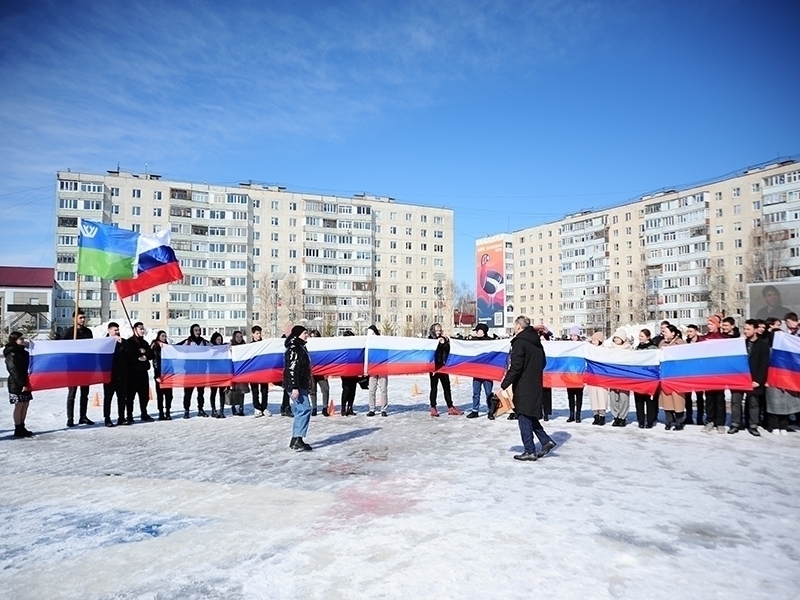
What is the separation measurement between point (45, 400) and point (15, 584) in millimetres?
15979

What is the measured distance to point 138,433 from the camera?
12.2 meters

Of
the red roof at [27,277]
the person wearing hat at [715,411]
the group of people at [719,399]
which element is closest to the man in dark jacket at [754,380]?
the group of people at [719,399]

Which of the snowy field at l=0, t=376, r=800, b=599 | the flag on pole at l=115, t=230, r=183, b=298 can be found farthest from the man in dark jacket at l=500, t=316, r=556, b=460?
the flag on pole at l=115, t=230, r=183, b=298

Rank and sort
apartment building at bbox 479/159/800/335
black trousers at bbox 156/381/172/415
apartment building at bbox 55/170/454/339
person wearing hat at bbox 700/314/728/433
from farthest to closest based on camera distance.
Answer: apartment building at bbox 55/170/454/339
apartment building at bbox 479/159/800/335
black trousers at bbox 156/381/172/415
person wearing hat at bbox 700/314/728/433

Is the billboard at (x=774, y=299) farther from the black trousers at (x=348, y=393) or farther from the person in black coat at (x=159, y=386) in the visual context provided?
the person in black coat at (x=159, y=386)

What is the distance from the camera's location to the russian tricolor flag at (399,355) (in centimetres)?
1458

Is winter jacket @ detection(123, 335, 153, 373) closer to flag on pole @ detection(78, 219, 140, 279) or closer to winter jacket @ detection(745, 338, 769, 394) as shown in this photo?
flag on pole @ detection(78, 219, 140, 279)

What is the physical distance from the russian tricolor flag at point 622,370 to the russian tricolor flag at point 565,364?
18 cm

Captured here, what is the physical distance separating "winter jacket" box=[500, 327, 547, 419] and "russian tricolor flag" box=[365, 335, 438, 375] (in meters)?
5.44

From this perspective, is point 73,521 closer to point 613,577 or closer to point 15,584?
point 15,584

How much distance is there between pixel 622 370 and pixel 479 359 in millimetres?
A: 3360

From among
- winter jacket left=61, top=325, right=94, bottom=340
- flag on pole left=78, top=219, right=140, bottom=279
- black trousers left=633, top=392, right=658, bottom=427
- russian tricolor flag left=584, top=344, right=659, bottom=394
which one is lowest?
black trousers left=633, top=392, right=658, bottom=427

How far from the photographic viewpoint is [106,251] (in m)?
15.3

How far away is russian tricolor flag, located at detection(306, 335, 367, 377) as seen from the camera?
564 inches
